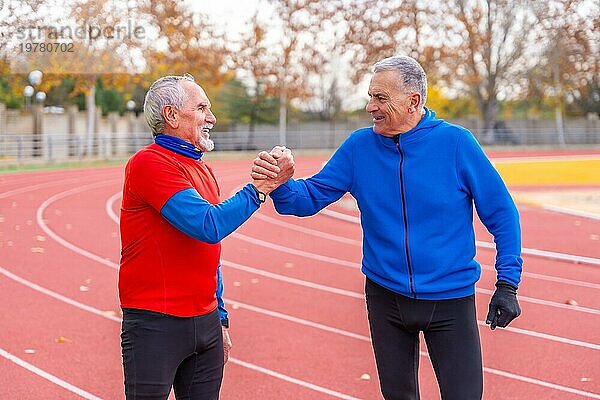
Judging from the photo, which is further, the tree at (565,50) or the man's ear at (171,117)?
the tree at (565,50)

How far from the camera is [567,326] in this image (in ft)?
22.2

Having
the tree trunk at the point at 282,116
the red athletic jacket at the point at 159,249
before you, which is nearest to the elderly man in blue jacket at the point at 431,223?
the red athletic jacket at the point at 159,249

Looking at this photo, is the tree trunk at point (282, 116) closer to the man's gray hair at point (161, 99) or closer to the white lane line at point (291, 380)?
the white lane line at point (291, 380)

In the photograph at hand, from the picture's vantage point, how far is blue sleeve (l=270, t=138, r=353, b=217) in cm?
350

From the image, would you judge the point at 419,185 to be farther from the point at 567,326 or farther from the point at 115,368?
the point at 567,326

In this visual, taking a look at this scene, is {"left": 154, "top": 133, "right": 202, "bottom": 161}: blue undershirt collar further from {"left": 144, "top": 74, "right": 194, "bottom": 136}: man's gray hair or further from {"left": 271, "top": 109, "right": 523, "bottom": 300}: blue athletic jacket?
{"left": 271, "top": 109, "right": 523, "bottom": 300}: blue athletic jacket

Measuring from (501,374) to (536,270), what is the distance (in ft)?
12.2

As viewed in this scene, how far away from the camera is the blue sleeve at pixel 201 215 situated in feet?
9.32

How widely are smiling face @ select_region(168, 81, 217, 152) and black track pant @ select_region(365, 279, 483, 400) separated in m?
0.94

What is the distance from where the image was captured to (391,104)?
129 inches

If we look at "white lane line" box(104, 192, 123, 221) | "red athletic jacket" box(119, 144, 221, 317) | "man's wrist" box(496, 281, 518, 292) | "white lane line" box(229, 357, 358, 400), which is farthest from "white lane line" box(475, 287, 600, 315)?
"white lane line" box(104, 192, 123, 221)

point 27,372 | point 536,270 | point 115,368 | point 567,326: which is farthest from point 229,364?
A: point 536,270

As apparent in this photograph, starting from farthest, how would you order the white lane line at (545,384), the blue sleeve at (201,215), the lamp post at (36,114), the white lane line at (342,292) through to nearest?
the lamp post at (36,114)
the white lane line at (342,292)
the white lane line at (545,384)
the blue sleeve at (201,215)

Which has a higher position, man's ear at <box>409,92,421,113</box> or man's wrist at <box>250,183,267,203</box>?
man's ear at <box>409,92,421,113</box>
